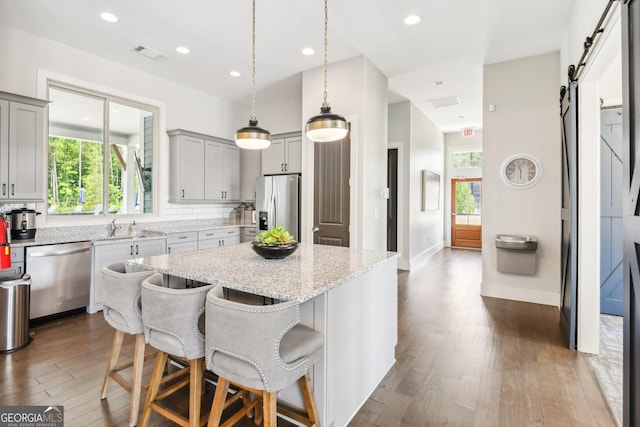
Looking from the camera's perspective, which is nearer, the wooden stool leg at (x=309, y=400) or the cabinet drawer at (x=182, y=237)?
the wooden stool leg at (x=309, y=400)

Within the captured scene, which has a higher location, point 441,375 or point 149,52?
point 149,52

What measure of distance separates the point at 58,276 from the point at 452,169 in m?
9.04

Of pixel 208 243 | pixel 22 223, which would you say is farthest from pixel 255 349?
pixel 208 243

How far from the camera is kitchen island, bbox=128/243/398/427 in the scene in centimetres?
176

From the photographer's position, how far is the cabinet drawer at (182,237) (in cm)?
460

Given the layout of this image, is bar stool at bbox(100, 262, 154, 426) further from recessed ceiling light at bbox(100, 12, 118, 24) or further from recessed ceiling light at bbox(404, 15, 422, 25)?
recessed ceiling light at bbox(404, 15, 422, 25)

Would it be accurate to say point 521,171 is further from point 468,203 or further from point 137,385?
point 468,203

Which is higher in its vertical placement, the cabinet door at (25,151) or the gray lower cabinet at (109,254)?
the cabinet door at (25,151)

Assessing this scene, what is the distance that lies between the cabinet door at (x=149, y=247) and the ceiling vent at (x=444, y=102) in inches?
209

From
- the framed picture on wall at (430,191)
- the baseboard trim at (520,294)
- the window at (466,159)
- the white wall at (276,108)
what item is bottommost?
the baseboard trim at (520,294)

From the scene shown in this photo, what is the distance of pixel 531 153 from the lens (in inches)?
167

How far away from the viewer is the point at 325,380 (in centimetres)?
177

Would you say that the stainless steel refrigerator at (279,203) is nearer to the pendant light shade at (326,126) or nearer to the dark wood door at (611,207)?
the pendant light shade at (326,126)

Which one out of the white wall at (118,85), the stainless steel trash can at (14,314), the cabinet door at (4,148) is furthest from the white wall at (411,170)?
the cabinet door at (4,148)
